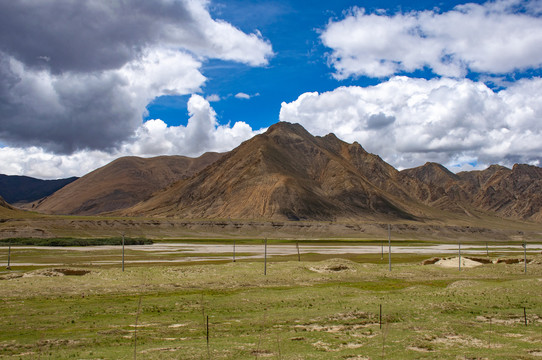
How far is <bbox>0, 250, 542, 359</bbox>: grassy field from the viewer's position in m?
20.5

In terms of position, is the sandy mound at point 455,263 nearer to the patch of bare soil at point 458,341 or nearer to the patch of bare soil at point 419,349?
the patch of bare soil at point 458,341

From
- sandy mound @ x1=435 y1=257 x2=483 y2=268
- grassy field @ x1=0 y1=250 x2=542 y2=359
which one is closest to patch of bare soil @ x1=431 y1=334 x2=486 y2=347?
grassy field @ x1=0 y1=250 x2=542 y2=359

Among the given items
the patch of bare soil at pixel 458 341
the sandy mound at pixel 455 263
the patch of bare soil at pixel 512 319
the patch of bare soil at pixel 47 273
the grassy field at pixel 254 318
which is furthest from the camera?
the sandy mound at pixel 455 263

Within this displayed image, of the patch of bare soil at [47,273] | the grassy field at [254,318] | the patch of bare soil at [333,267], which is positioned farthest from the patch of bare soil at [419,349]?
the patch of bare soil at [47,273]

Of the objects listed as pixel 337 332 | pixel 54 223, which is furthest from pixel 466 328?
pixel 54 223

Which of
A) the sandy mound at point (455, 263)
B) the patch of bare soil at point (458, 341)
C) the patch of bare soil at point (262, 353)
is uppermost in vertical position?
the patch of bare soil at point (262, 353)

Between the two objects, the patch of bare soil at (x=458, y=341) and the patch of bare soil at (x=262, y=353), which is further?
the patch of bare soil at (x=458, y=341)

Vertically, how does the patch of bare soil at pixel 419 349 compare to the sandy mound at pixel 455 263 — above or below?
above

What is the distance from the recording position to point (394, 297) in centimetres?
3597

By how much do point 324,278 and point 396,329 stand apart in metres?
26.3

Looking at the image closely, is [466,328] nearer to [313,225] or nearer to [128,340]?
[128,340]

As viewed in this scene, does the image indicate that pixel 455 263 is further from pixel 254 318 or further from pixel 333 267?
pixel 254 318

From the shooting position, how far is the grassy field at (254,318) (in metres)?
20.5

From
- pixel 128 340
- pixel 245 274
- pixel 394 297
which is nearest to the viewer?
pixel 128 340
